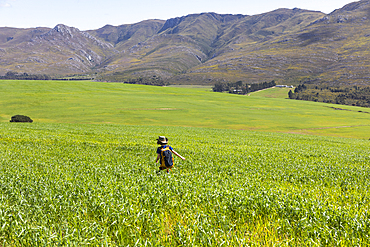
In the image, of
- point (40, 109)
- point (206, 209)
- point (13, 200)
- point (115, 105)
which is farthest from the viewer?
point (115, 105)

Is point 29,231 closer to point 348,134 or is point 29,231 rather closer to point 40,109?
point 348,134

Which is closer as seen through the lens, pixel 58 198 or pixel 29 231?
pixel 29 231

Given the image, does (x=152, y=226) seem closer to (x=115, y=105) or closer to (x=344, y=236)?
(x=344, y=236)

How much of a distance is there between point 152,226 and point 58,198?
3546mm

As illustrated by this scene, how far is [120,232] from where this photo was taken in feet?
16.0

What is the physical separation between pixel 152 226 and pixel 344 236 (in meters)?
4.64

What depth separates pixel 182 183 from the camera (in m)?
9.07

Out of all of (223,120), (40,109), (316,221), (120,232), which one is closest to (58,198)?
(120,232)

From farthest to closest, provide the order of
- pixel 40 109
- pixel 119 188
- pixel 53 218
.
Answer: pixel 40 109 → pixel 119 188 → pixel 53 218

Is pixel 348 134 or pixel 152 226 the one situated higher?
pixel 152 226

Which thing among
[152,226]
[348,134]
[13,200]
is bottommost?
[348,134]

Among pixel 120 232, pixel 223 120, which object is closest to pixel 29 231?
pixel 120 232

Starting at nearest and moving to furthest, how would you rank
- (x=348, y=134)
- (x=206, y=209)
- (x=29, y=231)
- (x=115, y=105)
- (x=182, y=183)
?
(x=29, y=231), (x=206, y=209), (x=182, y=183), (x=348, y=134), (x=115, y=105)

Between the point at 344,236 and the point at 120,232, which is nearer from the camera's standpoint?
the point at 120,232
